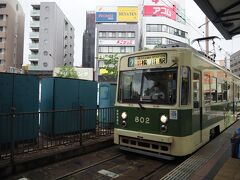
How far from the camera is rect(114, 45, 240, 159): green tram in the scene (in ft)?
21.8

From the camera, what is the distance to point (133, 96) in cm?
748

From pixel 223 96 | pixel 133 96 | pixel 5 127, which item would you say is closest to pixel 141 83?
pixel 133 96

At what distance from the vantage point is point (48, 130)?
8.41 metres

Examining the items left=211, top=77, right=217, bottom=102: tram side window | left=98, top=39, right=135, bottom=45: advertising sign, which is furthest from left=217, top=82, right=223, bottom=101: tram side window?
left=98, top=39, right=135, bottom=45: advertising sign

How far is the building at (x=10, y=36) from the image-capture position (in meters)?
57.3

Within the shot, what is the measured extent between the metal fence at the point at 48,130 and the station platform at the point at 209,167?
3230 millimetres

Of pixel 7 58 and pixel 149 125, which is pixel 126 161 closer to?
pixel 149 125

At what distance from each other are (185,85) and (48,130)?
4.56m

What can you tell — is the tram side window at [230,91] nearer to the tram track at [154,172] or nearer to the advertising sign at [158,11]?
the tram track at [154,172]

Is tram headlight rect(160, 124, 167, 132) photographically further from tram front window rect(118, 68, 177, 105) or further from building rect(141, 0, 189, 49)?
building rect(141, 0, 189, 49)

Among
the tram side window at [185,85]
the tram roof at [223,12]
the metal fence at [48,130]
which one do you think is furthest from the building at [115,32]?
the tram side window at [185,85]

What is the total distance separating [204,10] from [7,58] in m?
58.7

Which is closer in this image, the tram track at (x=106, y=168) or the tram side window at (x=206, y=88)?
the tram track at (x=106, y=168)

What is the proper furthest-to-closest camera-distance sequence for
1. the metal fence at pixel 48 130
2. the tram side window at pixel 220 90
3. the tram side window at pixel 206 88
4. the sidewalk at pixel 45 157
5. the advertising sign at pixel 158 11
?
the advertising sign at pixel 158 11 < the tram side window at pixel 220 90 < the tram side window at pixel 206 88 < the metal fence at pixel 48 130 < the sidewalk at pixel 45 157
